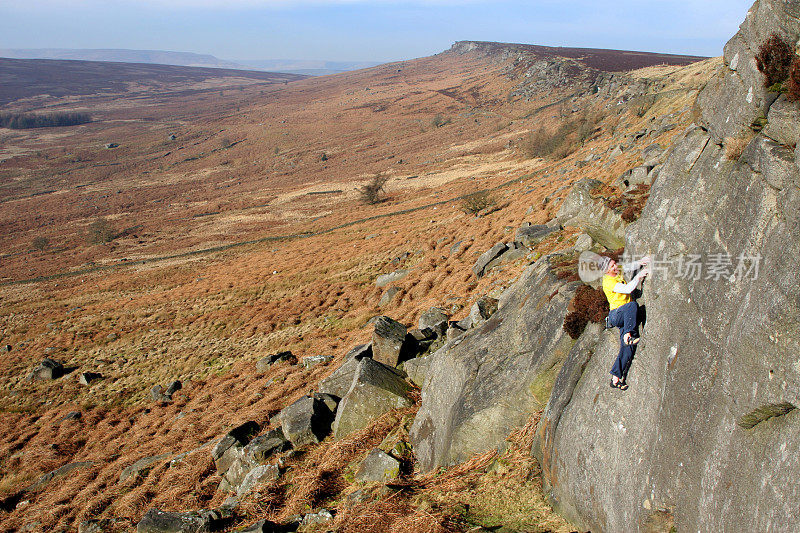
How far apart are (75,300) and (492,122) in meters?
86.8

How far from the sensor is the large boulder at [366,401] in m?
13.4

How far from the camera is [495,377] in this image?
1037 cm

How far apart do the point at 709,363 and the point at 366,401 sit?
30.9 ft

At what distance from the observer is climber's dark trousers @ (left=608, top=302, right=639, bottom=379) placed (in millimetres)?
7242

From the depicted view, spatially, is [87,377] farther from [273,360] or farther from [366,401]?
[366,401]

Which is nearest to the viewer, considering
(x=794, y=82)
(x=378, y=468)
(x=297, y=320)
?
(x=794, y=82)

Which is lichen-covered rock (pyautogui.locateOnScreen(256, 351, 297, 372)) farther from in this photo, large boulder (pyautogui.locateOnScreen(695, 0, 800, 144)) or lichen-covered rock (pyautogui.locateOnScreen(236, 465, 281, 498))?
large boulder (pyautogui.locateOnScreen(695, 0, 800, 144))

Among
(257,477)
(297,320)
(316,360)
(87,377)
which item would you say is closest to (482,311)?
(257,477)

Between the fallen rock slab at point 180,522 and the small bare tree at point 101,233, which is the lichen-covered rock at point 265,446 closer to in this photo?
the fallen rock slab at point 180,522

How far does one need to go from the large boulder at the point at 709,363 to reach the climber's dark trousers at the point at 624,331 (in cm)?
17

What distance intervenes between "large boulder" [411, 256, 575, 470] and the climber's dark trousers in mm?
1882

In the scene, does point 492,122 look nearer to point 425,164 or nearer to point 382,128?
point 425,164

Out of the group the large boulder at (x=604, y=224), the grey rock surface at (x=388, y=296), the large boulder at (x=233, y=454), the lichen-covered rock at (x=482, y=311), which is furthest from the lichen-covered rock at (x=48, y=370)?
the large boulder at (x=604, y=224)

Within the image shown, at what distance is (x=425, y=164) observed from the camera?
3282 inches
